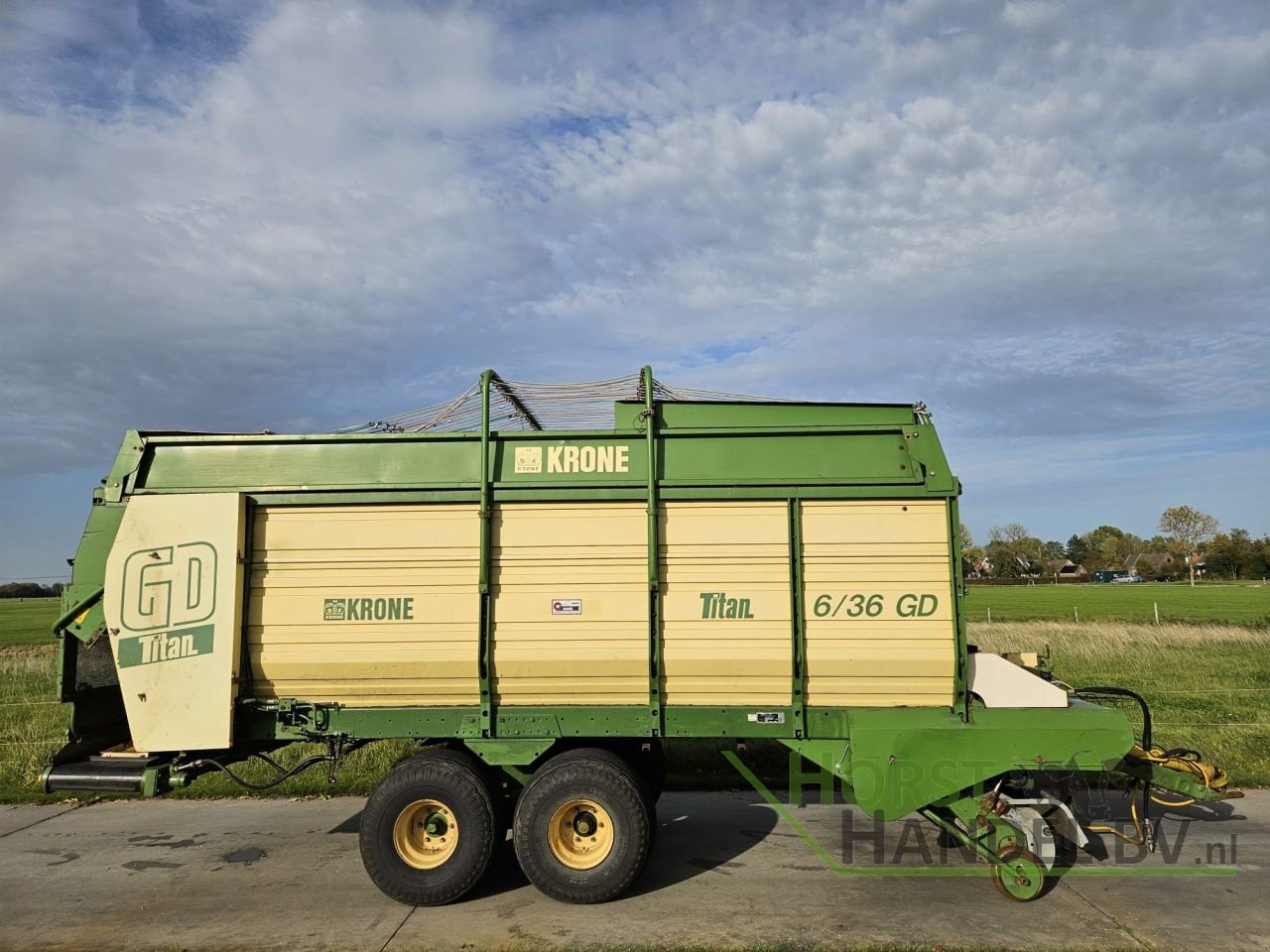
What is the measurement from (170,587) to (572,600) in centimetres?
287

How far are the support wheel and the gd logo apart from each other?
569 centimetres

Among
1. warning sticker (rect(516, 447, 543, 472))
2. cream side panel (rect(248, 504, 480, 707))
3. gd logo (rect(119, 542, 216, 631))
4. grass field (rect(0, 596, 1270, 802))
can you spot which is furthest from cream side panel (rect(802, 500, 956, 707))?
gd logo (rect(119, 542, 216, 631))

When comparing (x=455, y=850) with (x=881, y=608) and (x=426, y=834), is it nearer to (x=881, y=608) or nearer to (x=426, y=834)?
(x=426, y=834)

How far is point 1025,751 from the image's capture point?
210 inches

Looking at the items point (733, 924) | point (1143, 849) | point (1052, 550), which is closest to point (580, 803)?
point (733, 924)

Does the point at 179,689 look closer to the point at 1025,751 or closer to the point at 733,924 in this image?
the point at 733,924

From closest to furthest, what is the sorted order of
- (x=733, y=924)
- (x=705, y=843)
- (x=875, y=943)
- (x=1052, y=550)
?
(x=875, y=943)
(x=733, y=924)
(x=705, y=843)
(x=1052, y=550)

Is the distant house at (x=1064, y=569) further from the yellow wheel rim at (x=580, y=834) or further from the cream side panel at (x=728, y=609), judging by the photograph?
the yellow wheel rim at (x=580, y=834)

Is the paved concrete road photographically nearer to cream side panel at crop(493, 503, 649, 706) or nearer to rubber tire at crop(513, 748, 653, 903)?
rubber tire at crop(513, 748, 653, 903)

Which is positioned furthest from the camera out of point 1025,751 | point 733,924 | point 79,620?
point 79,620

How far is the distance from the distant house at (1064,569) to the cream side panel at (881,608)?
11993cm

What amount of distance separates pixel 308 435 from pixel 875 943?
5028mm

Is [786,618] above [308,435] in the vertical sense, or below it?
below

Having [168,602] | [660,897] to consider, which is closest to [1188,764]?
[660,897]
